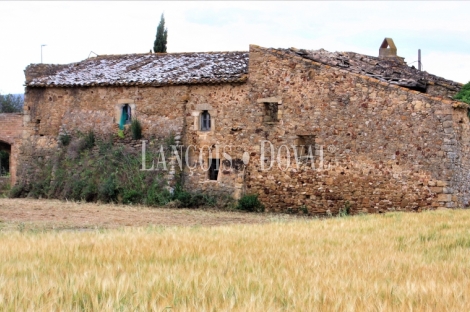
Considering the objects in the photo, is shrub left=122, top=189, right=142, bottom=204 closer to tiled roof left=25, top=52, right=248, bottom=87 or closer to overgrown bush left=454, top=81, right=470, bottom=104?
tiled roof left=25, top=52, right=248, bottom=87

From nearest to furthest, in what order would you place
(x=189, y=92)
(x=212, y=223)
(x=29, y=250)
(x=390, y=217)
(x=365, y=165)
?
(x=29, y=250), (x=390, y=217), (x=212, y=223), (x=365, y=165), (x=189, y=92)

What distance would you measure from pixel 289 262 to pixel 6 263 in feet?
10.8

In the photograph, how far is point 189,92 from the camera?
880 inches

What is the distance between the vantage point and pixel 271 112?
21.5 m

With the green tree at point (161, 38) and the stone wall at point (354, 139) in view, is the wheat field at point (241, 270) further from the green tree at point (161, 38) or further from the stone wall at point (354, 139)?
the green tree at point (161, 38)

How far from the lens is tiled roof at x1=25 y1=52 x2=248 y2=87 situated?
73.2ft

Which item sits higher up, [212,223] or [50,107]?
[50,107]

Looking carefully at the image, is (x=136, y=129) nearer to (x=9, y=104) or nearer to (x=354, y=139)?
(x=354, y=139)

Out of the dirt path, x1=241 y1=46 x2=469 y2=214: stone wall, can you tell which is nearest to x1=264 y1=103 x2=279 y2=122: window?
x1=241 y1=46 x2=469 y2=214: stone wall

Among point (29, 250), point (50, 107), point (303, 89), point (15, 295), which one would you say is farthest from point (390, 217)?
point (50, 107)

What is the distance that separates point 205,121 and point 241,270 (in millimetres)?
14505

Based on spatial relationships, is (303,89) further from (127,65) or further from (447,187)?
(127,65)

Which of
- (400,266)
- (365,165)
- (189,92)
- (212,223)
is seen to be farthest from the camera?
(189,92)

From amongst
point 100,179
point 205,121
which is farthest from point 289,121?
point 100,179
